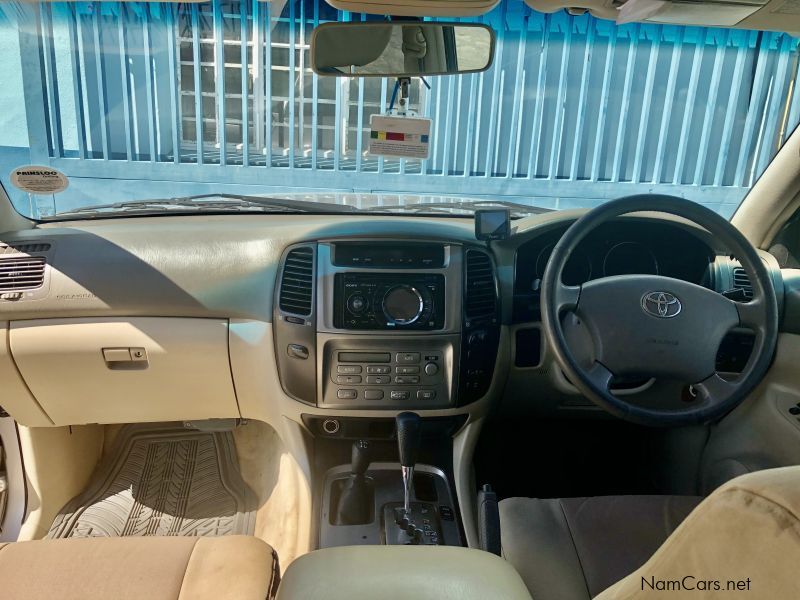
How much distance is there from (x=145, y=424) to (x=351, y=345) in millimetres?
1483

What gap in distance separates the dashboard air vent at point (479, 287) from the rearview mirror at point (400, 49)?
2.03 feet

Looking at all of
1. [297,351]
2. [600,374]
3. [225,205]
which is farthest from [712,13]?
[225,205]

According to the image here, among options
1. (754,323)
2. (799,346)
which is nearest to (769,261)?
(799,346)

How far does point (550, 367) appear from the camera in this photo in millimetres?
2402

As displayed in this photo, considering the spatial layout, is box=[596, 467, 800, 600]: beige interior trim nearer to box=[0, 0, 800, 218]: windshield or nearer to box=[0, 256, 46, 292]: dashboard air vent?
box=[0, 0, 800, 218]: windshield

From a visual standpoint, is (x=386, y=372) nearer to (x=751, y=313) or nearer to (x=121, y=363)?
(x=121, y=363)

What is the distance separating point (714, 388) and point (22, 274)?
2243mm

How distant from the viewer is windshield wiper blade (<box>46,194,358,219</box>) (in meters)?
2.51

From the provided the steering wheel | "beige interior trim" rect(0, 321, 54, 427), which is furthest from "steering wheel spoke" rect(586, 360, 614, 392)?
"beige interior trim" rect(0, 321, 54, 427)

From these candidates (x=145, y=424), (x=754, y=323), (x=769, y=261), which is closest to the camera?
(x=754, y=323)

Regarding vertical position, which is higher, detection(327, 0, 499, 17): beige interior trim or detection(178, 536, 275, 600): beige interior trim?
detection(327, 0, 499, 17): beige interior trim

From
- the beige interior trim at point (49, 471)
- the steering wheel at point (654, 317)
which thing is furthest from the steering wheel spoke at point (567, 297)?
the beige interior trim at point (49, 471)

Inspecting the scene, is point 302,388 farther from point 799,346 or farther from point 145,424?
point 799,346

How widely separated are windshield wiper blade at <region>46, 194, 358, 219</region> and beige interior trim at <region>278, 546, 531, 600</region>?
1.47 m
